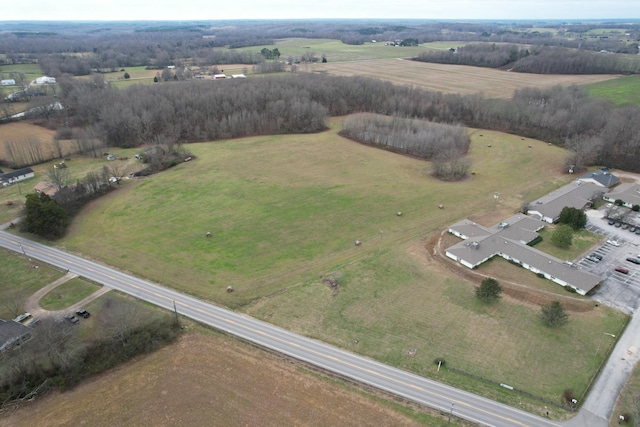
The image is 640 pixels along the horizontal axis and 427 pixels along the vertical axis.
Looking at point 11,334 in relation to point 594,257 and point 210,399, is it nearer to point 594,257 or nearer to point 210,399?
point 210,399

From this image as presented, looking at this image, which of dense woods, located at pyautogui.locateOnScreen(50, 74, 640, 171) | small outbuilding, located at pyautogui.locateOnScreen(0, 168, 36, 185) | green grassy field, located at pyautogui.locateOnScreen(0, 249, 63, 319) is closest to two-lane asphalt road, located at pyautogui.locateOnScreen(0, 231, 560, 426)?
green grassy field, located at pyautogui.locateOnScreen(0, 249, 63, 319)

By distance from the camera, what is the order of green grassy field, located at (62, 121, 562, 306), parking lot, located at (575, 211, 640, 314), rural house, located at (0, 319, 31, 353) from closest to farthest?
rural house, located at (0, 319, 31, 353) < parking lot, located at (575, 211, 640, 314) < green grassy field, located at (62, 121, 562, 306)

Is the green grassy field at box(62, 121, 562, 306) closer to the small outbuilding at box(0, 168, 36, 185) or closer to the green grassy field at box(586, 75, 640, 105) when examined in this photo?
the small outbuilding at box(0, 168, 36, 185)

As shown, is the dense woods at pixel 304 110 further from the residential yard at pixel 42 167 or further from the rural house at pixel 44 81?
the rural house at pixel 44 81

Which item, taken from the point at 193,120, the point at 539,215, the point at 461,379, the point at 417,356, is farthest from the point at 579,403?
the point at 193,120

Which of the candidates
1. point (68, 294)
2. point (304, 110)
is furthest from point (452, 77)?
point (68, 294)

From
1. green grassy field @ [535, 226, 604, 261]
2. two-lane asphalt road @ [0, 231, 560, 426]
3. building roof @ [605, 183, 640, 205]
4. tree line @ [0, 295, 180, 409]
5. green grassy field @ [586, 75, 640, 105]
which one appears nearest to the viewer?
two-lane asphalt road @ [0, 231, 560, 426]
